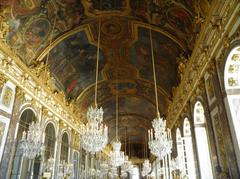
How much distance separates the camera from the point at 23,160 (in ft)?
31.2

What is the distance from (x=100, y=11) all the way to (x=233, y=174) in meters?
9.51

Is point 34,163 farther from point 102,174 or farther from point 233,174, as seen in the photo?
point 102,174

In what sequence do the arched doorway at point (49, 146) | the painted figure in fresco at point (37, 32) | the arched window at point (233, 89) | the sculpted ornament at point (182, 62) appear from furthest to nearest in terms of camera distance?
the arched doorway at point (49, 146)
the sculpted ornament at point (182, 62)
the painted figure in fresco at point (37, 32)
the arched window at point (233, 89)

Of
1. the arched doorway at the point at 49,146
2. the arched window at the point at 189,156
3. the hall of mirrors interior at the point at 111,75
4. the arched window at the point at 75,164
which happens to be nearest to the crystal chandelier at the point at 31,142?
the hall of mirrors interior at the point at 111,75

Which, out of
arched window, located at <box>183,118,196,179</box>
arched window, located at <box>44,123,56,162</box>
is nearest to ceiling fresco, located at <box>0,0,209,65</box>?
arched window, located at <box>44,123,56,162</box>

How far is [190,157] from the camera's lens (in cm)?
1150

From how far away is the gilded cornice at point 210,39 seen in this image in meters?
5.99

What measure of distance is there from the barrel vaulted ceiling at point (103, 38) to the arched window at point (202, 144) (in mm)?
3168

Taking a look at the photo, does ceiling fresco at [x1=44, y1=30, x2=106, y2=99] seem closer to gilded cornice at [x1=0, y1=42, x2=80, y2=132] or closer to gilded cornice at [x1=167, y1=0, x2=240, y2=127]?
gilded cornice at [x1=0, y1=42, x2=80, y2=132]

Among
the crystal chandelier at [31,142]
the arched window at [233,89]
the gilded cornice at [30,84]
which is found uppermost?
the gilded cornice at [30,84]

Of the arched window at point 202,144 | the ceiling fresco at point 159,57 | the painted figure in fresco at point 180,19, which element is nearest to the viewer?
the arched window at point 202,144

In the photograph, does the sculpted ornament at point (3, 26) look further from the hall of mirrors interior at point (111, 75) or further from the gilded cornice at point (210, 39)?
the gilded cornice at point (210, 39)

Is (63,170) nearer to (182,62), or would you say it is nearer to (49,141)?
(49,141)

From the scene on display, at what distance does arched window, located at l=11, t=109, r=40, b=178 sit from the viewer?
8.86 metres
